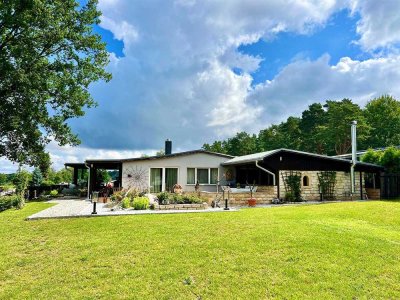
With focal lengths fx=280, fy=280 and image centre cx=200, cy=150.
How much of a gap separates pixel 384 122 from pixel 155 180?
39.2 metres

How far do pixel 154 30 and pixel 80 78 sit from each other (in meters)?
4.72

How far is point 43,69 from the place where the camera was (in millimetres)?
13695

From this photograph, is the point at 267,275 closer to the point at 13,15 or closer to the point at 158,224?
the point at 158,224

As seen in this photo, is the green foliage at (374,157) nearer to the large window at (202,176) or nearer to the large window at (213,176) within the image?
the large window at (213,176)

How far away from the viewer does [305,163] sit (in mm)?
17875

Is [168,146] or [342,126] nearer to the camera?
[168,146]

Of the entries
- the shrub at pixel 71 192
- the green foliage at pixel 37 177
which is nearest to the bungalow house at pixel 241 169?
the shrub at pixel 71 192

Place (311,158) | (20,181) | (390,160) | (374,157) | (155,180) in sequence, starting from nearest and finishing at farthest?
(20,181) → (311,158) → (390,160) → (155,180) → (374,157)

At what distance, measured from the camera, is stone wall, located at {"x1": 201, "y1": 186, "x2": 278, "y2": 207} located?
1554cm

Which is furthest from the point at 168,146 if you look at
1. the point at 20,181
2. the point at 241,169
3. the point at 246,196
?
the point at 20,181

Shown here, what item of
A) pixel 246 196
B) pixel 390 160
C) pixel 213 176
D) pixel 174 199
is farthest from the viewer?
pixel 213 176

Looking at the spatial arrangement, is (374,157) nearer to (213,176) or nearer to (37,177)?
(213,176)

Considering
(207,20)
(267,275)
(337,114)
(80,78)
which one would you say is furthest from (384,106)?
(267,275)

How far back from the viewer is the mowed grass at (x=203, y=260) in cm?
458
